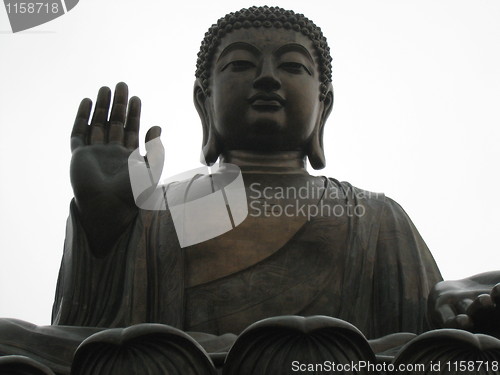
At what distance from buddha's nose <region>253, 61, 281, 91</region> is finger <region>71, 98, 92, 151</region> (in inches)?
40.0

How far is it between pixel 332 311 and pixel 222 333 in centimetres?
63

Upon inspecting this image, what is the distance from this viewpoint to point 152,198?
6.80 m

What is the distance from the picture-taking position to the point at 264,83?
7.14 m

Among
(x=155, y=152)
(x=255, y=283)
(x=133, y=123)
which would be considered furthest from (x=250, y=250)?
(x=133, y=123)

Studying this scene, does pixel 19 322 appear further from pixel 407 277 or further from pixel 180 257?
pixel 407 277

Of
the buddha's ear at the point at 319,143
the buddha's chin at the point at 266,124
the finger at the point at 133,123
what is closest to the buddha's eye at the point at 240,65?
the buddha's chin at the point at 266,124

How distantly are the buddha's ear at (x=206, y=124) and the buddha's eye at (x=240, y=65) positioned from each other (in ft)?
1.28

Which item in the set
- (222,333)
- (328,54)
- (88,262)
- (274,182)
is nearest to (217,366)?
(222,333)

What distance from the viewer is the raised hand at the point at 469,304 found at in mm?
5570

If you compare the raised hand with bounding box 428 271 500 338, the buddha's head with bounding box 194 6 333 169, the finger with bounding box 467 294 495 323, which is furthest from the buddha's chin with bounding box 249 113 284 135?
the finger with bounding box 467 294 495 323

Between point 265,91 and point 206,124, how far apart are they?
26.6 inches

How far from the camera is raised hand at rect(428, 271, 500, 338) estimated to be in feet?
18.3

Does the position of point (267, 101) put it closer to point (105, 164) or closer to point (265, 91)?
point (265, 91)

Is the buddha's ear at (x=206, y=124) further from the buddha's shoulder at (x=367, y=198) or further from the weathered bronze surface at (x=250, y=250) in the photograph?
the buddha's shoulder at (x=367, y=198)
